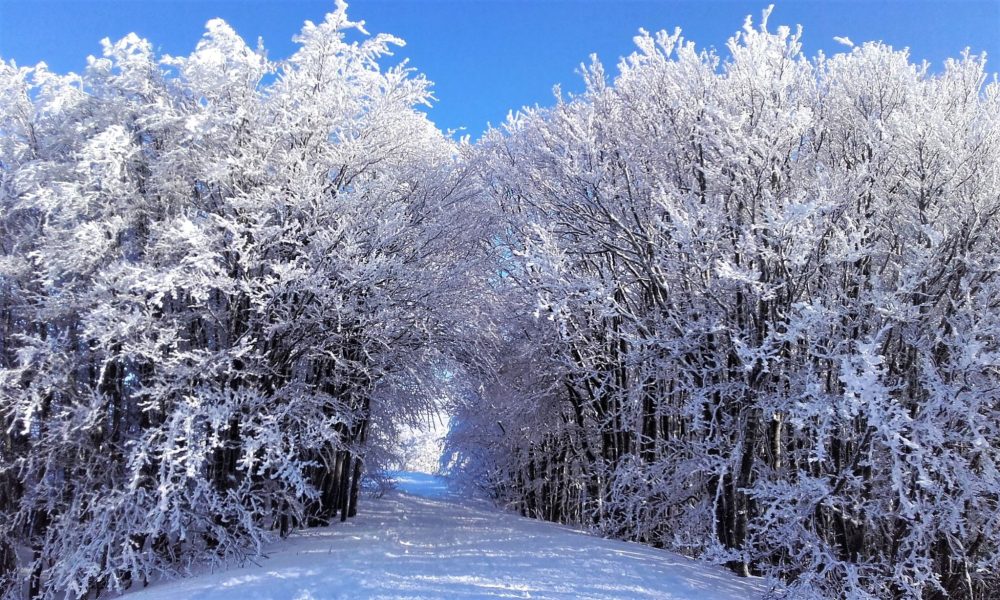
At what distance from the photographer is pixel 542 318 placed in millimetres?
14930

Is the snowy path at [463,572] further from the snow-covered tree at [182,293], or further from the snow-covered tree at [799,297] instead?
the snow-covered tree at [182,293]

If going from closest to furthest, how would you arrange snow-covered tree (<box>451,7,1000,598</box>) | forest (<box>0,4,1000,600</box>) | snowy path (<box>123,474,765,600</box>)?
snowy path (<box>123,474,765,600</box>), snow-covered tree (<box>451,7,1000,598</box>), forest (<box>0,4,1000,600</box>)

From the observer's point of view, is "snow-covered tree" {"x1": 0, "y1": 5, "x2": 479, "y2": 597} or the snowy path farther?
"snow-covered tree" {"x1": 0, "y1": 5, "x2": 479, "y2": 597}

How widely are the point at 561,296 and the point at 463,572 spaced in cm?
449

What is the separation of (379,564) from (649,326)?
19.6ft

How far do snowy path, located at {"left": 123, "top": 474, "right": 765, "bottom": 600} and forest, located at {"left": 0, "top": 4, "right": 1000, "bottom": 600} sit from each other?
64 centimetres

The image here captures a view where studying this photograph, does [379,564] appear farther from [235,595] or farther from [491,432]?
[491,432]

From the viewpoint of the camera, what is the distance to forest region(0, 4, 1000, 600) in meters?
8.18

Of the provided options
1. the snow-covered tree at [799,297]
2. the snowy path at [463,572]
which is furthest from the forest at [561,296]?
the snowy path at [463,572]

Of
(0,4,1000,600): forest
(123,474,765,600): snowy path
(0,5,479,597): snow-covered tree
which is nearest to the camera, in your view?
(123,474,765,600): snowy path

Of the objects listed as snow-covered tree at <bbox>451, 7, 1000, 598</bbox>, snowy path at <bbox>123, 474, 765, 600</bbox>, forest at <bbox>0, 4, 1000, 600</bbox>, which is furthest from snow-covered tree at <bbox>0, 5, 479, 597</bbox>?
snow-covered tree at <bbox>451, 7, 1000, 598</bbox>

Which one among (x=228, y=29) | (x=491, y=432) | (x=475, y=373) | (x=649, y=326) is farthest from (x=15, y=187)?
(x=491, y=432)

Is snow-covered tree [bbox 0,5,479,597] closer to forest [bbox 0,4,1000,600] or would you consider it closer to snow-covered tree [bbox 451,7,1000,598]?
forest [bbox 0,4,1000,600]

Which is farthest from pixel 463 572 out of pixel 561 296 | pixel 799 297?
pixel 799 297
